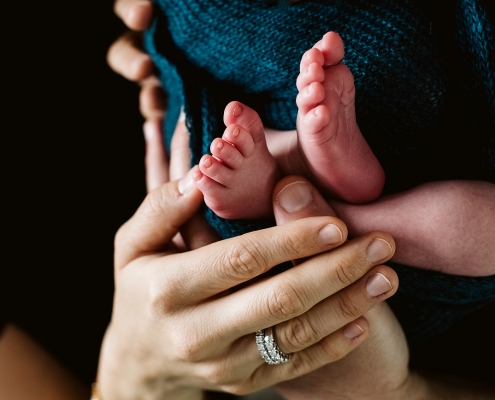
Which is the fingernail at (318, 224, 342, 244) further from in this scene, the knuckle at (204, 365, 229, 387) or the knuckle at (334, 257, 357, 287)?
the knuckle at (204, 365, 229, 387)

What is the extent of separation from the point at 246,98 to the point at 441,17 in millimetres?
349

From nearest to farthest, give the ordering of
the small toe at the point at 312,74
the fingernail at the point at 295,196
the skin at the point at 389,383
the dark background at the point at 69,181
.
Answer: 1. the small toe at the point at 312,74
2. the fingernail at the point at 295,196
3. the skin at the point at 389,383
4. the dark background at the point at 69,181

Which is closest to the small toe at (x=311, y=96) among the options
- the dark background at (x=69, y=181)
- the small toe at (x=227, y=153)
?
the small toe at (x=227, y=153)

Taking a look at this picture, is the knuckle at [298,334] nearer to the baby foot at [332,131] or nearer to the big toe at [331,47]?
the baby foot at [332,131]

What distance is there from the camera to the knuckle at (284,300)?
25.1 inches

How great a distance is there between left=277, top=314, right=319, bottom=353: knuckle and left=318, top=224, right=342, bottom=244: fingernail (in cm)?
Answer: 15

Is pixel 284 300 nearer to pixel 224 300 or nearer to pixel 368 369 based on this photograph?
pixel 224 300

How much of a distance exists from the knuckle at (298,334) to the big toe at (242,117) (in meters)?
0.29

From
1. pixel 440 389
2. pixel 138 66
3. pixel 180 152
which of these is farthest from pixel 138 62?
pixel 440 389

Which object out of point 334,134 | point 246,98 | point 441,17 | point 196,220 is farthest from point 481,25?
point 196,220

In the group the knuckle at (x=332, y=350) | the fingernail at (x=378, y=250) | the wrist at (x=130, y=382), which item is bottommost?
the wrist at (x=130, y=382)

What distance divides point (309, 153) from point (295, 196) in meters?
0.06

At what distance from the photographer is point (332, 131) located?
607 millimetres

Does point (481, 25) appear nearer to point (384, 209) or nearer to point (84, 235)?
point (384, 209)
